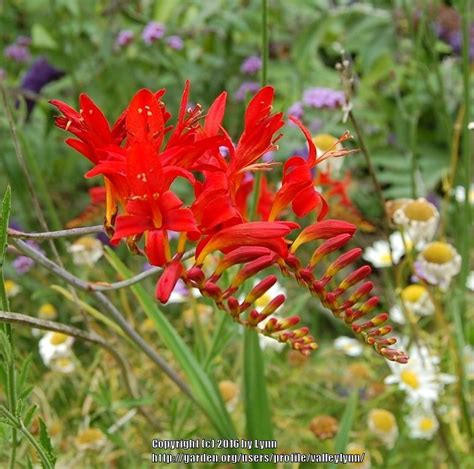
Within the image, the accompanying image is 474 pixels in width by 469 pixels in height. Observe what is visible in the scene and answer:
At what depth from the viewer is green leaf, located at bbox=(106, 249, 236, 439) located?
2.49 feet

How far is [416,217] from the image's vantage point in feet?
3.13

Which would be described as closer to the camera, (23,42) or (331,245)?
(331,245)

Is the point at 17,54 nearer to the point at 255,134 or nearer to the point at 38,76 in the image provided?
the point at 38,76

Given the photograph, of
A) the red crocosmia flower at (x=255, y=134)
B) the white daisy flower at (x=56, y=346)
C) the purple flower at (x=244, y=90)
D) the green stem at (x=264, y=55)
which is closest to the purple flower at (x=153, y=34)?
the purple flower at (x=244, y=90)

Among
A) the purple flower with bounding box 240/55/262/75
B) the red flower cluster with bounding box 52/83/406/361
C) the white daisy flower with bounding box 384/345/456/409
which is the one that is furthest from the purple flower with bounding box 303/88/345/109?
the red flower cluster with bounding box 52/83/406/361

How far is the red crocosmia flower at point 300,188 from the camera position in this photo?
579 mm

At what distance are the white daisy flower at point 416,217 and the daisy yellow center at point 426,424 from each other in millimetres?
273

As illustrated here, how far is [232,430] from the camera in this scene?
2.55ft

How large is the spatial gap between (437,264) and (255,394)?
332 mm

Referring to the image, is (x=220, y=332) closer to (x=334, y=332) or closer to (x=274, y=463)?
(x=274, y=463)

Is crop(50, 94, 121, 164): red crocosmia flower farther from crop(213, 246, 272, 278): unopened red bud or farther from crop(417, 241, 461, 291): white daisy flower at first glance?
crop(417, 241, 461, 291): white daisy flower

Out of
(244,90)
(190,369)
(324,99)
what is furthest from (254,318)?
(244,90)

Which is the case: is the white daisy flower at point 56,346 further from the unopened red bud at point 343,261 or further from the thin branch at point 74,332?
the unopened red bud at point 343,261

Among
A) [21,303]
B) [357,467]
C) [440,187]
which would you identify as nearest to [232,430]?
[357,467]
